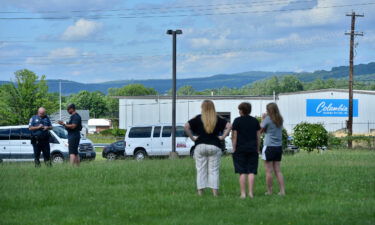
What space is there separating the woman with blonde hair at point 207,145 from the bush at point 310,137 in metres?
24.5

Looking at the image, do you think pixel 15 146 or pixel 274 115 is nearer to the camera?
pixel 274 115

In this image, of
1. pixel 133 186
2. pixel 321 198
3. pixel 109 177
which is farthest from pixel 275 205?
pixel 109 177

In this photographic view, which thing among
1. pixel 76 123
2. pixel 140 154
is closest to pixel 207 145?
pixel 76 123

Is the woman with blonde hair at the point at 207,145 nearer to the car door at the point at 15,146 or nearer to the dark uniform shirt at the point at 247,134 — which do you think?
the dark uniform shirt at the point at 247,134

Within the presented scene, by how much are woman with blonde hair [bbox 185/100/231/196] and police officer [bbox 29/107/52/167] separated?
7.65 meters

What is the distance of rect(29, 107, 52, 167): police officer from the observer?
18.9 meters

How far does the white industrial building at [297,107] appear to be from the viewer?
7831 centimetres

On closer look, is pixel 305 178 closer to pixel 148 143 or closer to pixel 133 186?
pixel 133 186

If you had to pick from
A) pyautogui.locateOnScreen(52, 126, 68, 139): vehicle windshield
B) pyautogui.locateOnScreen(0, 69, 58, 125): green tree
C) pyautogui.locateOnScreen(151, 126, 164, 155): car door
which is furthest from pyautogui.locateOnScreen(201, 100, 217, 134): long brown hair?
pyautogui.locateOnScreen(0, 69, 58, 125): green tree

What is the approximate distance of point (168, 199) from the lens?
11.6 metres

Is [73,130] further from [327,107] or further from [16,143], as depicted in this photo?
[327,107]

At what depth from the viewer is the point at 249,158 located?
12133 millimetres

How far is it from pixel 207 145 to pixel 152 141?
69.3ft

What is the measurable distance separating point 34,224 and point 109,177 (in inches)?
226
